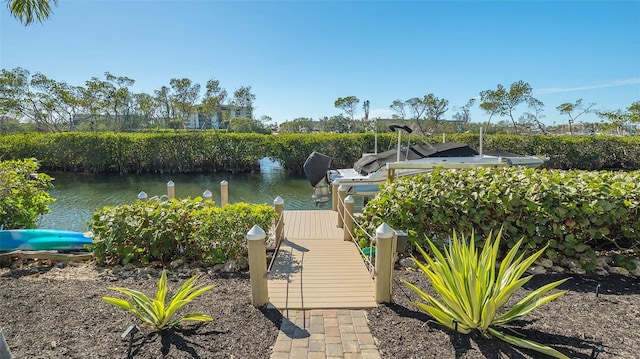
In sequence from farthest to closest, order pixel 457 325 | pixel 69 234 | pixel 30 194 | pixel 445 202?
pixel 30 194 → pixel 69 234 → pixel 445 202 → pixel 457 325

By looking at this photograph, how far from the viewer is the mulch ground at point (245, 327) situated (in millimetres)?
2613

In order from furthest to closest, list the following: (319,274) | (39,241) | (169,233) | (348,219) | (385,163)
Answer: (385,163), (348,219), (39,241), (169,233), (319,274)

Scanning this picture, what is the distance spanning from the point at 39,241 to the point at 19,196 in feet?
6.33

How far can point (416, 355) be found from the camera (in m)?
2.63

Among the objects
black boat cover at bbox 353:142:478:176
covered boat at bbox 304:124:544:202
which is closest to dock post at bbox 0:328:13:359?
covered boat at bbox 304:124:544:202

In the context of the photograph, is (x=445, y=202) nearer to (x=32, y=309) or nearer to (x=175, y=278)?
(x=175, y=278)

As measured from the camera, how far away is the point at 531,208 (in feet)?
13.9

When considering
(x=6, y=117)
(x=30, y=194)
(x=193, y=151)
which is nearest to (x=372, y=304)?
(x=30, y=194)

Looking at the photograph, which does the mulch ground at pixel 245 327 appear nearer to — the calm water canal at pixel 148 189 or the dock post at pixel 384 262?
the dock post at pixel 384 262

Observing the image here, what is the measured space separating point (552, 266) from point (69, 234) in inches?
284

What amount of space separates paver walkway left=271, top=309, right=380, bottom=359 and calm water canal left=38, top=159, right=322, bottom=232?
818cm

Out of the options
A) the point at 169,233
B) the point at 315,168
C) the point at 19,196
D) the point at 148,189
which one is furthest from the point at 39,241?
the point at 148,189

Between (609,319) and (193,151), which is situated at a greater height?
(193,151)

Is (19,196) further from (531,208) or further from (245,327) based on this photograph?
(531,208)
